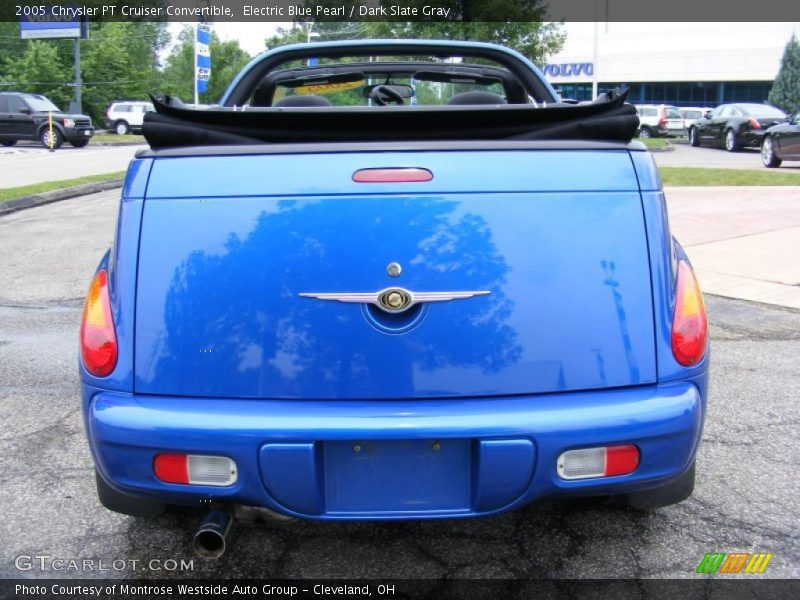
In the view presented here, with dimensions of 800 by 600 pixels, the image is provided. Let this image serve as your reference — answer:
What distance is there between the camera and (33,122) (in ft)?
83.3

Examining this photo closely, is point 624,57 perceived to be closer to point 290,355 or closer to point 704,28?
point 704,28

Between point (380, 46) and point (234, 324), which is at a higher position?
point (380, 46)

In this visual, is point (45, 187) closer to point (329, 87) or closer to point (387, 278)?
point (329, 87)

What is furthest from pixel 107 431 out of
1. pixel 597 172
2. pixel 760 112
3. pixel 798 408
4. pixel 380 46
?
pixel 760 112

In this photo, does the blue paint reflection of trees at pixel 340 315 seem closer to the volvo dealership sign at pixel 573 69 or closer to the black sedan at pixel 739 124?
the black sedan at pixel 739 124

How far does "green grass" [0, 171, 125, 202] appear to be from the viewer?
11.9 meters

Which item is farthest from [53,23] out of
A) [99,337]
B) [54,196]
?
[99,337]

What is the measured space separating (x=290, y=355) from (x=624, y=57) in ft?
178

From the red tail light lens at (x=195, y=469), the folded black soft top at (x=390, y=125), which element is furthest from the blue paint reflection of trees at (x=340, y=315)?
the folded black soft top at (x=390, y=125)

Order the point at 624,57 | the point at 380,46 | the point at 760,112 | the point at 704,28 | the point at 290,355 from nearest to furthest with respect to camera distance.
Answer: the point at 290,355, the point at 380,46, the point at 760,112, the point at 704,28, the point at 624,57

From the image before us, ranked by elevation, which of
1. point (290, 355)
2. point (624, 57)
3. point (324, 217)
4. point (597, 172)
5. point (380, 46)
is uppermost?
point (624, 57)

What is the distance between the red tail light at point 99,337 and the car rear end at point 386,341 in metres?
0.02

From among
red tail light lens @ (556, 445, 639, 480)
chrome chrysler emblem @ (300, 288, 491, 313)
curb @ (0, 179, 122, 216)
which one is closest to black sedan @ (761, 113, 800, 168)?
curb @ (0, 179, 122, 216)

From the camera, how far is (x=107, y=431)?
6.82ft
